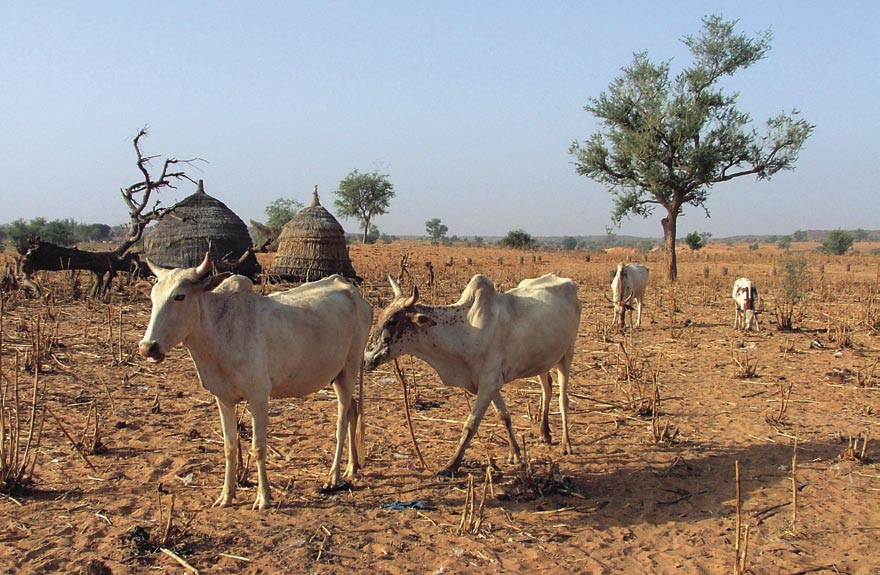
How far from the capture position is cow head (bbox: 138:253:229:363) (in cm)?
421

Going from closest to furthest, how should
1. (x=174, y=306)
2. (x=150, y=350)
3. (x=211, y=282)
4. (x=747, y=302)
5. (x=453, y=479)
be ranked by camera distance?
(x=150, y=350) < (x=174, y=306) < (x=211, y=282) < (x=453, y=479) < (x=747, y=302)

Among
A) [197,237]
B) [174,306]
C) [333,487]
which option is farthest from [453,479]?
[197,237]

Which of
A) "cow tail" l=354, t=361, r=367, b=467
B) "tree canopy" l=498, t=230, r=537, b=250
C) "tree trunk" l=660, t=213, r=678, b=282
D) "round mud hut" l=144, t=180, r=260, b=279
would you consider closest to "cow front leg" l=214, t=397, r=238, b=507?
"cow tail" l=354, t=361, r=367, b=467

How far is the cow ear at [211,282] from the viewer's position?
4.49 metres

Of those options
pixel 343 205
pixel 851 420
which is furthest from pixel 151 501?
pixel 343 205

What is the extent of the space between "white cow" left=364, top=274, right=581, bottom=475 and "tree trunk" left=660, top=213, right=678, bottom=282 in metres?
17.9

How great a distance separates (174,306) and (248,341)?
576 millimetres

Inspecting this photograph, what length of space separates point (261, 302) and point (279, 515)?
1.52 meters

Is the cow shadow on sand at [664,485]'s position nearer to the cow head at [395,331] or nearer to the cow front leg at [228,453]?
the cow head at [395,331]

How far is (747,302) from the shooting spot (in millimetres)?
12633

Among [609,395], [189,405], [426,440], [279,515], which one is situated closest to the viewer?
[279,515]

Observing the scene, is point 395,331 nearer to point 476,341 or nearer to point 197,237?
point 476,341

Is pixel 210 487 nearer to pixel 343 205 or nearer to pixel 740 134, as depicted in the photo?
pixel 740 134

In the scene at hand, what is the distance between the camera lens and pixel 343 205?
170 ft
